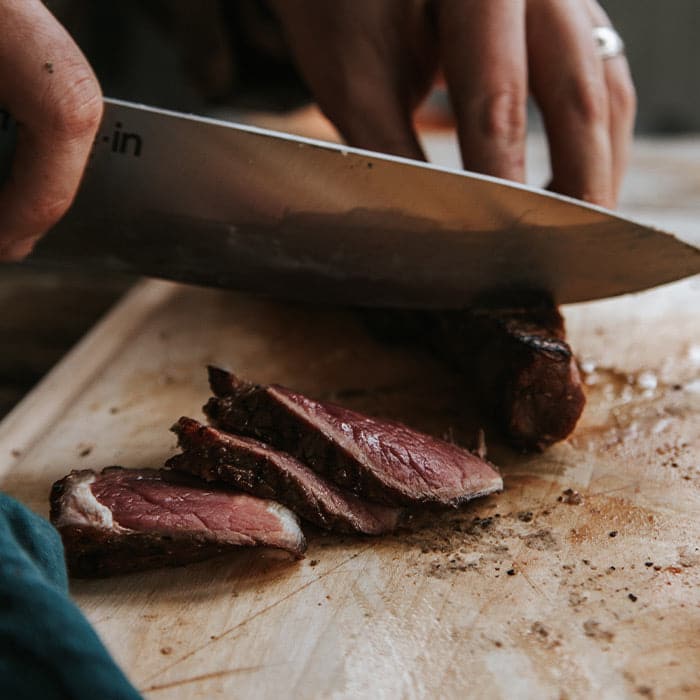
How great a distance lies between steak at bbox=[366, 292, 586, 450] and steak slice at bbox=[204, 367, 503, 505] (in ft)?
0.75

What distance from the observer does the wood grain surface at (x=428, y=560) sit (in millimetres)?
1634

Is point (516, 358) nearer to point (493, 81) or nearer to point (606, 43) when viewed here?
point (493, 81)

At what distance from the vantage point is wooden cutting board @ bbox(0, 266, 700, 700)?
1.63 m

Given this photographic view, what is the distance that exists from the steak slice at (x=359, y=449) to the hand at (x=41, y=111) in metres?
0.73

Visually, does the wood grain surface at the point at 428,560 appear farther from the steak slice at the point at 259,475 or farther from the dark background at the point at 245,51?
the dark background at the point at 245,51

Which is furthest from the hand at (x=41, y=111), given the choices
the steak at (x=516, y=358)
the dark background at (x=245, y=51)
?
the dark background at (x=245, y=51)

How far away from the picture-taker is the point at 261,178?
2463 millimetres

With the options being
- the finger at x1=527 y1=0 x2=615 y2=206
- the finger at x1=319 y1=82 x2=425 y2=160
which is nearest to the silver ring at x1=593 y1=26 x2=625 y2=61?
the finger at x1=527 y1=0 x2=615 y2=206

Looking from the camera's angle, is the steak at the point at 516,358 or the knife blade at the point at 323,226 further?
the knife blade at the point at 323,226

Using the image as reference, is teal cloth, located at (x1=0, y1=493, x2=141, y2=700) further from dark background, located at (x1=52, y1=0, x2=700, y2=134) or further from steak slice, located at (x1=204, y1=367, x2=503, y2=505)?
dark background, located at (x1=52, y1=0, x2=700, y2=134)

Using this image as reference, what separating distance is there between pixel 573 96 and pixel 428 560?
1754 mm

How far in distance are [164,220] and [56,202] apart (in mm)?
411

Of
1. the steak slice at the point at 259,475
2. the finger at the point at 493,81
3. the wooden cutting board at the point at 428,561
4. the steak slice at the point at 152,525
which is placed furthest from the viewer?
the finger at the point at 493,81

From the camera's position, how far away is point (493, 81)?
2.71m
